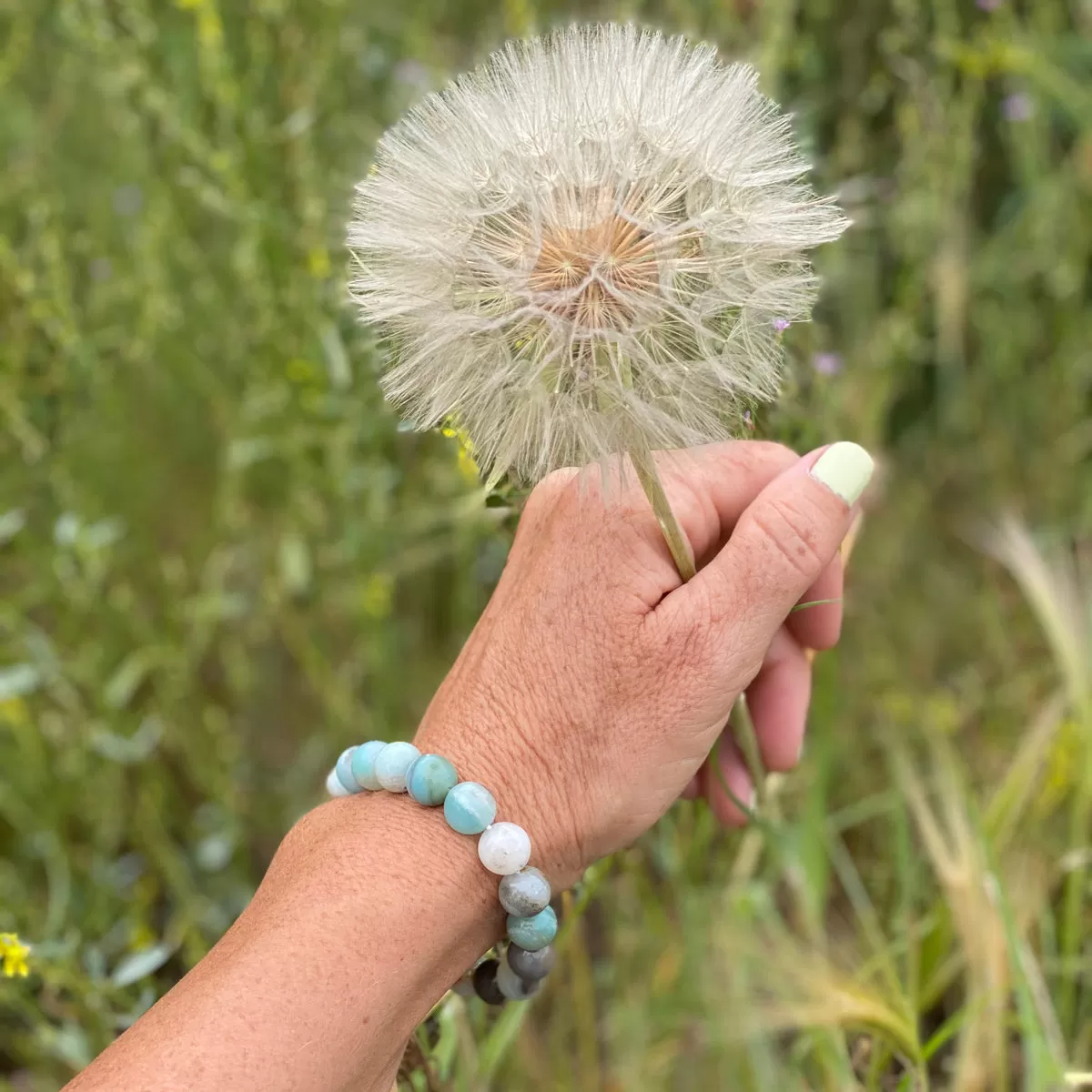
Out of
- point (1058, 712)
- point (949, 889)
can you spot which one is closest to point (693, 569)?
point (949, 889)

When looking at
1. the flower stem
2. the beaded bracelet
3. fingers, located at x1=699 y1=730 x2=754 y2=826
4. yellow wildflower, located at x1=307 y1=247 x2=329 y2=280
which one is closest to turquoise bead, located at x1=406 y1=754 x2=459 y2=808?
the beaded bracelet

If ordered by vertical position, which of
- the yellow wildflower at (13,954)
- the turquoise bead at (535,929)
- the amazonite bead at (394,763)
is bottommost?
the turquoise bead at (535,929)

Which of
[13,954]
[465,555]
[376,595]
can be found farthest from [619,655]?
[465,555]

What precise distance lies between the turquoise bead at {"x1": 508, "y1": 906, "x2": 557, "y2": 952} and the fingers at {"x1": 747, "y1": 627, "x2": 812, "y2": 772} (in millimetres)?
426

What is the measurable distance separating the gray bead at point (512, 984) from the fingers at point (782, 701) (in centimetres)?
43

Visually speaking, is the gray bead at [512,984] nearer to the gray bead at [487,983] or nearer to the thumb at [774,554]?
the gray bead at [487,983]

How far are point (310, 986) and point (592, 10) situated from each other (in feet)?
8.48

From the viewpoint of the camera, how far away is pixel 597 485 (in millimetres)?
1170

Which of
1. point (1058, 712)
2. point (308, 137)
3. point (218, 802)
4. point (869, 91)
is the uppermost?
point (308, 137)

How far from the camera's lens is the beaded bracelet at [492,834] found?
1.00 m

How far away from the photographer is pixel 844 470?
1095 mm

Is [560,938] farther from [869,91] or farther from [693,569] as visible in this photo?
[869,91]

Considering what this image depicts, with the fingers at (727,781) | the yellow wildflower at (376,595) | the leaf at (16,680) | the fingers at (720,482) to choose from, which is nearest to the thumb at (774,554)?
the fingers at (720,482)

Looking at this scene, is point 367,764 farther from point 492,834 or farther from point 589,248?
point 589,248
